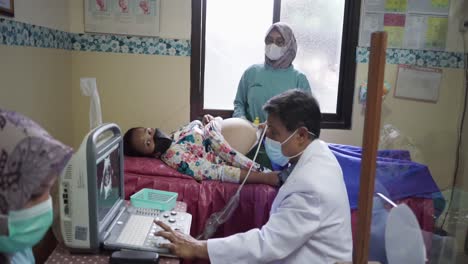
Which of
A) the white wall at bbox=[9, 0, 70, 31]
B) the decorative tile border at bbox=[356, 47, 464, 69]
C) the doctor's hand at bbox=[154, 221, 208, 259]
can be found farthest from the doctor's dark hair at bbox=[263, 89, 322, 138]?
the decorative tile border at bbox=[356, 47, 464, 69]

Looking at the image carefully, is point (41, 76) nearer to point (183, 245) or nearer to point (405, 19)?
point (183, 245)

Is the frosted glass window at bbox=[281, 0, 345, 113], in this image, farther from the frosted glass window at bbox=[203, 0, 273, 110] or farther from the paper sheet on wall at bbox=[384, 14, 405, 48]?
the paper sheet on wall at bbox=[384, 14, 405, 48]

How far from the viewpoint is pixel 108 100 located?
2891 millimetres

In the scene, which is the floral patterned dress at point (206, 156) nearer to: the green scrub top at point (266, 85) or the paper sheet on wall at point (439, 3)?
the green scrub top at point (266, 85)

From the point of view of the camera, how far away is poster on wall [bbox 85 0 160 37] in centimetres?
274

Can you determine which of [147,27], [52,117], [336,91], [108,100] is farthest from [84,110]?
[336,91]

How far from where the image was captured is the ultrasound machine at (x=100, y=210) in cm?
113

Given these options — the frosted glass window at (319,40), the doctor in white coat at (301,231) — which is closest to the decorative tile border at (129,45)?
the frosted glass window at (319,40)

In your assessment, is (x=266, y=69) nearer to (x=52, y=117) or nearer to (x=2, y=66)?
(x=52, y=117)

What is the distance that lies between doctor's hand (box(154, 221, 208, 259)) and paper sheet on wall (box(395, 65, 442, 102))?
2410 millimetres

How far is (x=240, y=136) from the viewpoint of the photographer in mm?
2260

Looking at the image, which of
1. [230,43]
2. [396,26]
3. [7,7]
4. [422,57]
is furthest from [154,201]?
[422,57]

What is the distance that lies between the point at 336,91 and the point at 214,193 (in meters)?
1.61

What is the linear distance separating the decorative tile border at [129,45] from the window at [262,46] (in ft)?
0.55
